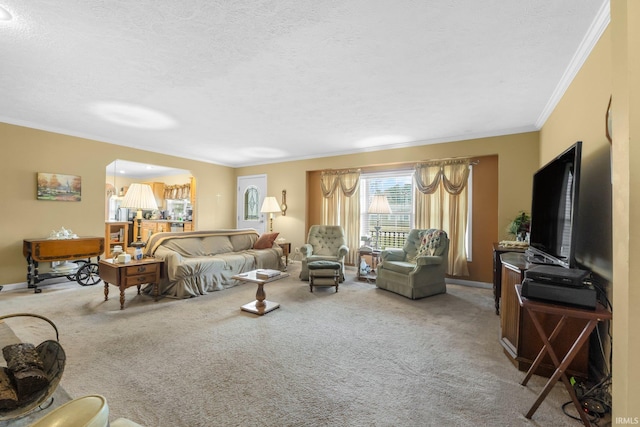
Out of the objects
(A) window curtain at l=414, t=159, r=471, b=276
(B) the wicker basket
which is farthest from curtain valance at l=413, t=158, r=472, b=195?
(B) the wicker basket

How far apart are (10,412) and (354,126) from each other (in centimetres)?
432

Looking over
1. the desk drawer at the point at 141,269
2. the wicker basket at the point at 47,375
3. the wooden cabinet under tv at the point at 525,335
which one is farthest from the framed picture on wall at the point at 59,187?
the wooden cabinet under tv at the point at 525,335

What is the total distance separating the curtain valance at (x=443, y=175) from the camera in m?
4.76

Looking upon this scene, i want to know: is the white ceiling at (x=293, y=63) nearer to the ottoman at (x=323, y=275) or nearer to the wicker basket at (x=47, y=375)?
the wicker basket at (x=47, y=375)

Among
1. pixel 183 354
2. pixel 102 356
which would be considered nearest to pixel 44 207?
pixel 102 356

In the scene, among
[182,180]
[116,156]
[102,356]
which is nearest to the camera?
[102,356]

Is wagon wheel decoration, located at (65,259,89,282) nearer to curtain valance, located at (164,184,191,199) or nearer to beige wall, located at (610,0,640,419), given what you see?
curtain valance, located at (164,184,191,199)

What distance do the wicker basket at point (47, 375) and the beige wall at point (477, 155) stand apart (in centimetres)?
508

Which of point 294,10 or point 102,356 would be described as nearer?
point 294,10

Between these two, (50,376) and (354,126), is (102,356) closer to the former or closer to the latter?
(50,376)

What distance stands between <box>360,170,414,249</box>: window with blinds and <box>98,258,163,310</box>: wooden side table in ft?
11.5

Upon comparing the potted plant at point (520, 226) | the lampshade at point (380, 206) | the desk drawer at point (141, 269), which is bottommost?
the desk drawer at point (141, 269)

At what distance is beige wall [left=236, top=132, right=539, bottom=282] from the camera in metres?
4.25

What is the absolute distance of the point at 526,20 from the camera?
1976 mm
